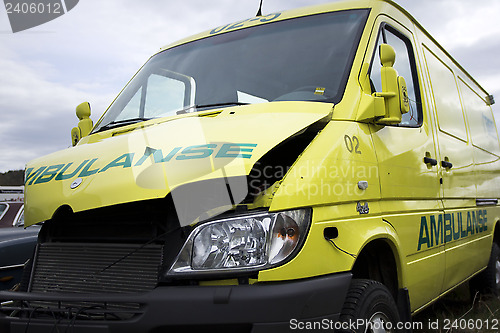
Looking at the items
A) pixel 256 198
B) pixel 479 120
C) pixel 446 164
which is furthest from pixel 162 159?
pixel 479 120

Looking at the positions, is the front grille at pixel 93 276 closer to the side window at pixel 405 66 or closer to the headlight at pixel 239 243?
the headlight at pixel 239 243

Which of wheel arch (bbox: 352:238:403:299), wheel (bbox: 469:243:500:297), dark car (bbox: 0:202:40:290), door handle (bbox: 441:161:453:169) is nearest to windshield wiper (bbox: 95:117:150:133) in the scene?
dark car (bbox: 0:202:40:290)

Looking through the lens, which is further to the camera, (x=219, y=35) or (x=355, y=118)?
(x=219, y=35)

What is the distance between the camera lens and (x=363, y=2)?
11.0 ft

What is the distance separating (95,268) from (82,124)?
200 cm

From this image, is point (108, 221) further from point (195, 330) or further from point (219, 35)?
point (219, 35)

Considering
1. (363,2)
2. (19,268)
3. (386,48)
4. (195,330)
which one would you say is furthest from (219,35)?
(19,268)

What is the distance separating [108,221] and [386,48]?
1.91 metres

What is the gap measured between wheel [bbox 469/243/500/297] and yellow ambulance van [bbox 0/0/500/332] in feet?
7.11

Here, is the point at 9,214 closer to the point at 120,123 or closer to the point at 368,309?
the point at 120,123

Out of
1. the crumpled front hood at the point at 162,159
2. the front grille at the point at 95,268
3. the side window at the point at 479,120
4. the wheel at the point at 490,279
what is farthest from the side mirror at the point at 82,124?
the wheel at the point at 490,279

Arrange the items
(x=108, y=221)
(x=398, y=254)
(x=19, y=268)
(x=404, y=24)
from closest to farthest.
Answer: (x=108, y=221), (x=398, y=254), (x=404, y=24), (x=19, y=268)

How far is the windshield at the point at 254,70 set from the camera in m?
3.06

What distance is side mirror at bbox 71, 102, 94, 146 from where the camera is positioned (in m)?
4.01
